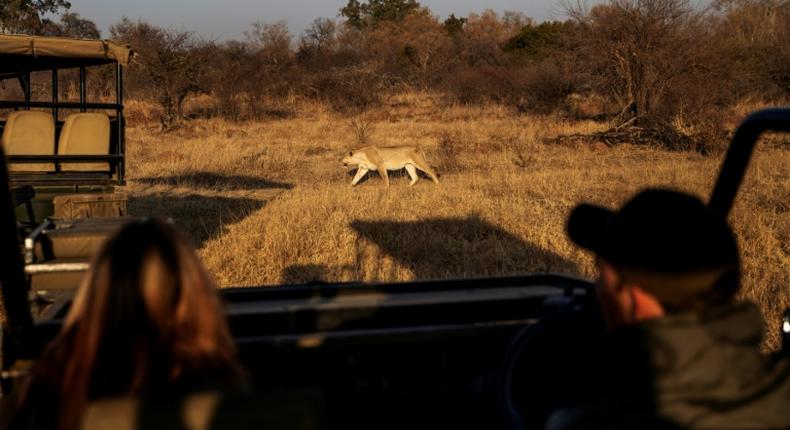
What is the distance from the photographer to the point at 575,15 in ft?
70.6

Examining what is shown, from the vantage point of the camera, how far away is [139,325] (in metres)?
1.63

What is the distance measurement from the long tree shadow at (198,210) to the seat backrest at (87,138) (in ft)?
3.72

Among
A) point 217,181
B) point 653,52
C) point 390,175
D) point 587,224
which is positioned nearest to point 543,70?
point 653,52

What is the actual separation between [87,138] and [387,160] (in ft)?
27.6

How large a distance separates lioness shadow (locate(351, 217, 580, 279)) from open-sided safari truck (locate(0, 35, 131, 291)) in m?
2.26

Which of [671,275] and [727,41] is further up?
[727,41]

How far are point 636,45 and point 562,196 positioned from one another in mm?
10873

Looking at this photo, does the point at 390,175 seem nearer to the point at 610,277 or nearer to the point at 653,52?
the point at 653,52

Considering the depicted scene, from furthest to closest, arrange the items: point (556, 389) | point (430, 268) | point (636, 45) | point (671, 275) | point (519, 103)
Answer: point (519, 103) → point (636, 45) → point (430, 268) → point (556, 389) → point (671, 275)

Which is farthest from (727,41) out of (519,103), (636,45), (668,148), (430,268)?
(430,268)

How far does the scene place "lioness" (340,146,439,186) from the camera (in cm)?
1544

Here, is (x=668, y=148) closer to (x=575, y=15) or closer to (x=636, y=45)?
(x=636, y=45)

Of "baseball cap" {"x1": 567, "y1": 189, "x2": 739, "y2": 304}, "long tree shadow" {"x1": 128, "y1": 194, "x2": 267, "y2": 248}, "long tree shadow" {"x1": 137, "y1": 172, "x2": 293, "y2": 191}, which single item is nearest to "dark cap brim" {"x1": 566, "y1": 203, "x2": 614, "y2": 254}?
→ "baseball cap" {"x1": 567, "y1": 189, "x2": 739, "y2": 304}

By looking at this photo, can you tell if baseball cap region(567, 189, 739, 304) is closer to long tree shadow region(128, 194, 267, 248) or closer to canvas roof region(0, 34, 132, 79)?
canvas roof region(0, 34, 132, 79)
